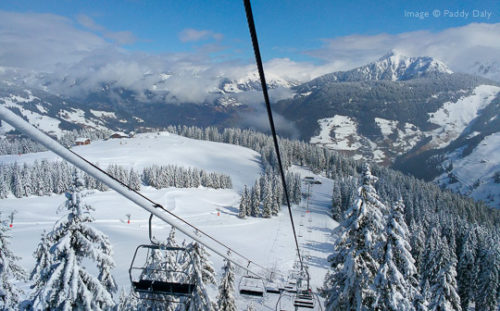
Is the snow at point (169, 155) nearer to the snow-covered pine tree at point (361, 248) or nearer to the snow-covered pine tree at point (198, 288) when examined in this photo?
the snow-covered pine tree at point (198, 288)

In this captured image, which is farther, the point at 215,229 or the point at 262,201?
the point at 262,201

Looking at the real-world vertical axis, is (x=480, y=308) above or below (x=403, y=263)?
below

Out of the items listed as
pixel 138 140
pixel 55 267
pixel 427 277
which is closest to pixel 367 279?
pixel 55 267

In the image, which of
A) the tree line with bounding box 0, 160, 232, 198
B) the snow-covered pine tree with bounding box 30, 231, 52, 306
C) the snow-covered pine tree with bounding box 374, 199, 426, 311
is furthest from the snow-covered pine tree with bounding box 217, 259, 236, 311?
the tree line with bounding box 0, 160, 232, 198

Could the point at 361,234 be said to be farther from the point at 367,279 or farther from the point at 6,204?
the point at 6,204

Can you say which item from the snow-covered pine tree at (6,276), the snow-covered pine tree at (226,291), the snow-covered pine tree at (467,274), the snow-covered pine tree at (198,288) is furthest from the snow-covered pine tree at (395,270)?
the snow-covered pine tree at (467,274)

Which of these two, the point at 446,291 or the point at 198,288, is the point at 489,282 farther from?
the point at 198,288

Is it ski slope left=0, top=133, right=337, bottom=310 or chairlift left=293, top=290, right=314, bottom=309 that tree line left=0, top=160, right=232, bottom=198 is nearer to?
ski slope left=0, top=133, right=337, bottom=310

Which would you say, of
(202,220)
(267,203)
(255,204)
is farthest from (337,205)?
(202,220)
